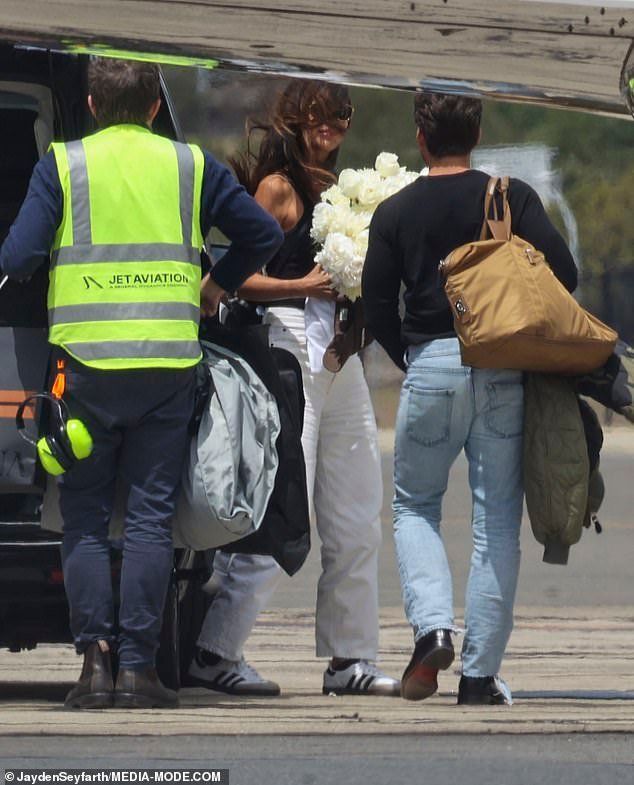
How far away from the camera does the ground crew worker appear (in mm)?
4664

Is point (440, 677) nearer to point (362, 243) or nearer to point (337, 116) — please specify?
point (362, 243)

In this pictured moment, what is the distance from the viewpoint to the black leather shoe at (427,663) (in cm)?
491

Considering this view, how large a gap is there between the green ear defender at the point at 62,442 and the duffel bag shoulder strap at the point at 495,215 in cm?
118

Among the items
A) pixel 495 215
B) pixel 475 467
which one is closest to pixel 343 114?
pixel 495 215

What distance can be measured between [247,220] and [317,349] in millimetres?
654

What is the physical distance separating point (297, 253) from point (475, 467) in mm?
892

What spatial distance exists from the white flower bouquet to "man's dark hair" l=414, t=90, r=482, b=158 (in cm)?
34

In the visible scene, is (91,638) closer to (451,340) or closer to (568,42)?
(451,340)

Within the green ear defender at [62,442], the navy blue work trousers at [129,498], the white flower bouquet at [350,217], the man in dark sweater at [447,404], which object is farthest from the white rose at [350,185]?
the green ear defender at [62,442]

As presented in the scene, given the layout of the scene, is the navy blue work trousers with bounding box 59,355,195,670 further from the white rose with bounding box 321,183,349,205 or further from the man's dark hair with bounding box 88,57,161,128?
the white rose with bounding box 321,183,349,205

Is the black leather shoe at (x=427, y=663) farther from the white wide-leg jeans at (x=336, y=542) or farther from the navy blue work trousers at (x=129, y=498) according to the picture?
the navy blue work trousers at (x=129, y=498)

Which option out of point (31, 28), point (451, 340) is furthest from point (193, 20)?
point (451, 340)

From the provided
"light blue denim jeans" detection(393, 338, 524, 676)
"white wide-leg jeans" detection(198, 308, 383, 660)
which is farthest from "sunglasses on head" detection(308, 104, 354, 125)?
"light blue denim jeans" detection(393, 338, 524, 676)

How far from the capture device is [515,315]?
475 centimetres
